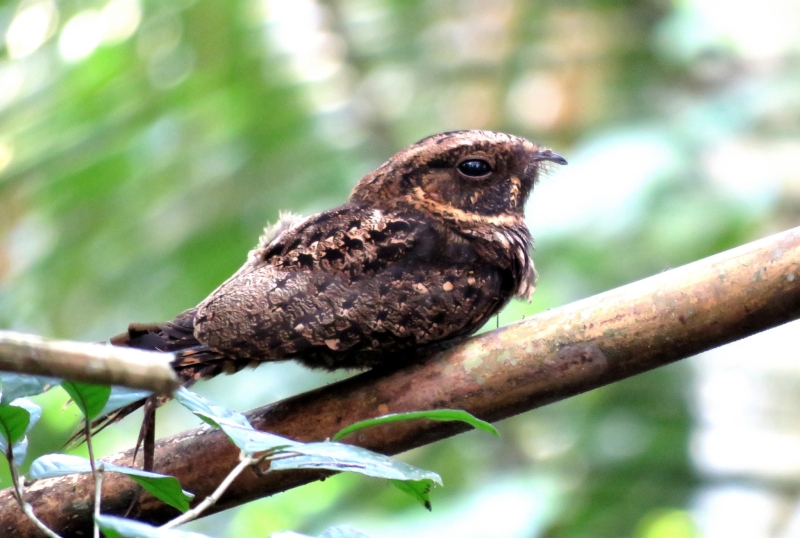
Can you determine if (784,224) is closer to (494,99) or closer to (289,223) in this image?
(494,99)

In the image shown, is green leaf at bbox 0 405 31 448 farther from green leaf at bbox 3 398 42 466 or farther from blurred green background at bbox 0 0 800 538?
blurred green background at bbox 0 0 800 538

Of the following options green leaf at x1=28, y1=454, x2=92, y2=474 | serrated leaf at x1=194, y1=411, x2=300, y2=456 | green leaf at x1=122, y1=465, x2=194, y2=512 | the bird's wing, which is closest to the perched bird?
the bird's wing

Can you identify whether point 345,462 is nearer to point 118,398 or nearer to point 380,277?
point 118,398

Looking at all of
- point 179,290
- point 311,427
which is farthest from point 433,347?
point 179,290

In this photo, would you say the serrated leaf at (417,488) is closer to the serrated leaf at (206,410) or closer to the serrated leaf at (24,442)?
the serrated leaf at (206,410)

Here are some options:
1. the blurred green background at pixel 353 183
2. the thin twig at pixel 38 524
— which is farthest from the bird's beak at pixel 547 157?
the thin twig at pixel 38 524

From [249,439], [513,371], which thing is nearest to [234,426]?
[249,439]
